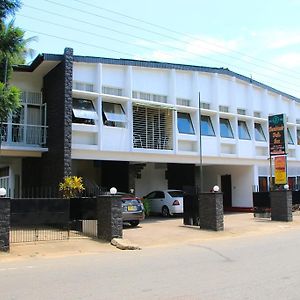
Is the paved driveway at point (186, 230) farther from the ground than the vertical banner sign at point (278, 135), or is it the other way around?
the vertical banner sign at point (278, 135)

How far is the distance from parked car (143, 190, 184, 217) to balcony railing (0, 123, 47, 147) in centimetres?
782

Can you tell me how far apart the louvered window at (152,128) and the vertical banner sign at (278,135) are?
6687 mm

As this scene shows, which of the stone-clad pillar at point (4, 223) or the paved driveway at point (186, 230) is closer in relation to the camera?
the stone-clad pillar at point (4, 223)

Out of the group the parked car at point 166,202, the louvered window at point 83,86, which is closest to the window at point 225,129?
the parked car at point 166,202

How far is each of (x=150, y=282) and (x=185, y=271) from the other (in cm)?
140

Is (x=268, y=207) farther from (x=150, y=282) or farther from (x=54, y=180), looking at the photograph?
(x=150, y=282)

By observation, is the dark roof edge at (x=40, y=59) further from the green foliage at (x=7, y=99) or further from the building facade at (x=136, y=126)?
the green foliage at (x=7, y=99)

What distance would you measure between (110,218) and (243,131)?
14821 mm

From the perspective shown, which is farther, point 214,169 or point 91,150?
point 214,169

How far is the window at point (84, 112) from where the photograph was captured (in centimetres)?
2056

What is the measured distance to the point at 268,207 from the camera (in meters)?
25.6

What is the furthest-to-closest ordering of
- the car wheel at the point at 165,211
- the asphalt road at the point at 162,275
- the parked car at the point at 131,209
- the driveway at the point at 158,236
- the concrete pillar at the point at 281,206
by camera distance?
1. the car wheel at the point at 165,211
2. the concrete pillar at the point at 281,206
3. the parked car at the point at 131,209
4. the driveway at the point at 158,236
5. the asphalt road at the point at 162,275

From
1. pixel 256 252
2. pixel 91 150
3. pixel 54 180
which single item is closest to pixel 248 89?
pixel 91 150

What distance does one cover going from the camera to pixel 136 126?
22719 mm
